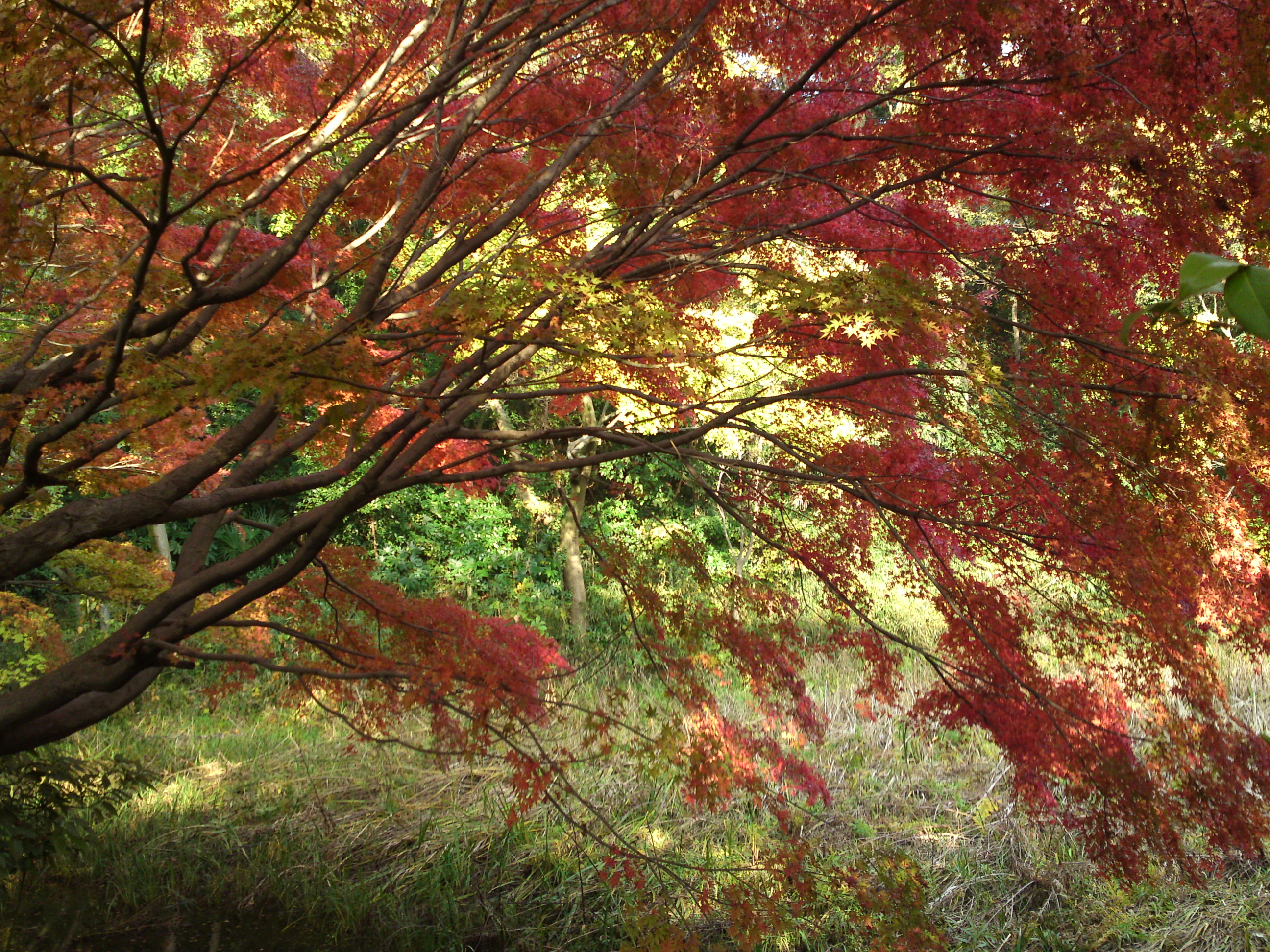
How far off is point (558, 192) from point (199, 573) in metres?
3.19

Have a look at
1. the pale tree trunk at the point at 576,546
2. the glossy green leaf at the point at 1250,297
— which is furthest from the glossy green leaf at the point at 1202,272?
the pale tree trunk at the point at 576,546

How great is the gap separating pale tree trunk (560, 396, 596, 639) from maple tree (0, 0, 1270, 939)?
4749 millimetres

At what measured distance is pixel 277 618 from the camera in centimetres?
870

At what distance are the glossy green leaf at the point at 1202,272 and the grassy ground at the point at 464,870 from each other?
13.3 feet

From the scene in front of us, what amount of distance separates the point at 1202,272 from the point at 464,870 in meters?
4.58

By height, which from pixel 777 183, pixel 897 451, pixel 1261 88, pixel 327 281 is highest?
pixel 327 281

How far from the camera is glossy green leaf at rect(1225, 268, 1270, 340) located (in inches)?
16.4

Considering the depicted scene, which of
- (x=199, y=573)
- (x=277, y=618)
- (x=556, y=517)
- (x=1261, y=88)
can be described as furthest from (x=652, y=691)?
(x=1261, y=88)

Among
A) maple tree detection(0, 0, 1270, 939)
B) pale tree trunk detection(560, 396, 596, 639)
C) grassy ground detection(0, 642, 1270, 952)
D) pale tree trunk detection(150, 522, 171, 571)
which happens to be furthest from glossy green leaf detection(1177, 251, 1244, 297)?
pale tree trunk detection(150, 522, 171, 571)

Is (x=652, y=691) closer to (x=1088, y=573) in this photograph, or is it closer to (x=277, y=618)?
(x=277, y=618)

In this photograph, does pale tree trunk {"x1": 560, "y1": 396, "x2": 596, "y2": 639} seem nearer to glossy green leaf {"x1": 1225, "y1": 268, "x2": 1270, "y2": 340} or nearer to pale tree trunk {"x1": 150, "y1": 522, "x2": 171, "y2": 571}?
pale tree trunk {"x1": 150, "y1": 522, "x2": 171, "y2": 571}

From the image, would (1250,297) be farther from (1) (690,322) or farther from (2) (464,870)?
(2) (464,870)

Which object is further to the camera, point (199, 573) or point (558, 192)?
point (558, 192)

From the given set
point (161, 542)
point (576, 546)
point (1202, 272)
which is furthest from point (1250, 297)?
point (576, 546)
